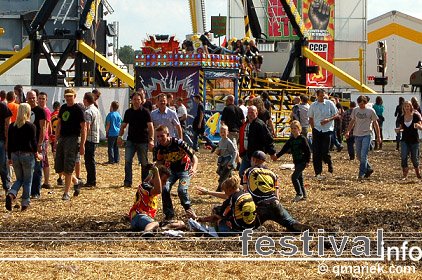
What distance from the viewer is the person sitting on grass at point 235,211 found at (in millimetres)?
9289

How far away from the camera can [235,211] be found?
366 inches

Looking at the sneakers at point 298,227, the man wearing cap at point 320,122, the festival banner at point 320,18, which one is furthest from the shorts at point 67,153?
the festival banner at point 320,18

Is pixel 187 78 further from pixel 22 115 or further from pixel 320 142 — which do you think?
pixel 22 115

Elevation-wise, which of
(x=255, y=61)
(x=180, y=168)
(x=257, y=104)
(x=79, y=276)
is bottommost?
(x=79, y=276)

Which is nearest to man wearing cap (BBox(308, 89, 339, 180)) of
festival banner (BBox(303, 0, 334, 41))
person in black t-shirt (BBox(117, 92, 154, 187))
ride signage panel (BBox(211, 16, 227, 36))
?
person in black t-shirt (BBox(117, 92, 154, 187))

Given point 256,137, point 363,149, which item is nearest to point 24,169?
point 256,137

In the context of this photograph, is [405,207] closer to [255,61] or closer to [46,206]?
[46,206]

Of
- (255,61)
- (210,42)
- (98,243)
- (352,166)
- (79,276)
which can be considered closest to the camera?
(79,276)

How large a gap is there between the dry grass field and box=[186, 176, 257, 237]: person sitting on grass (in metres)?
0.21

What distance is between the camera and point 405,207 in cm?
1206

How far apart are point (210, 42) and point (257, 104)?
15.1 metres

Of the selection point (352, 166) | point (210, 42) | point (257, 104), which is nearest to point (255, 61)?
point (210, 42)

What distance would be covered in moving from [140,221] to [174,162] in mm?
Result: 1388

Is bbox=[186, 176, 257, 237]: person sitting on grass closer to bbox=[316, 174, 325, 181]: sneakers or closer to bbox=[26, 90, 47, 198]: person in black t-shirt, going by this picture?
bbox=[26, 90, 47, 198]: person in black t-shirt
